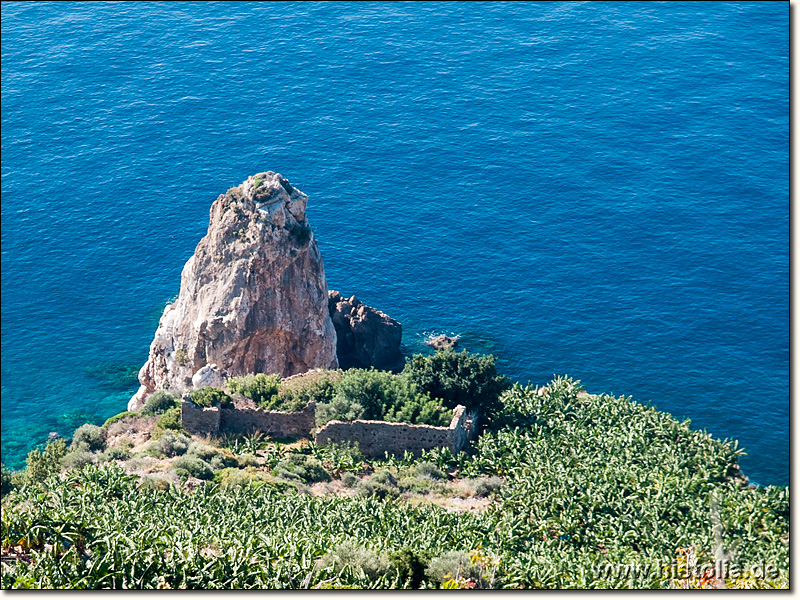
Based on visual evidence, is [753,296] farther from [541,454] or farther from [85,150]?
[85,150]

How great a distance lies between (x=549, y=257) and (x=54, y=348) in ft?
152

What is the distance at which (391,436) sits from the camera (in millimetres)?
58062

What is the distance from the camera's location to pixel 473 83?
4697 inches

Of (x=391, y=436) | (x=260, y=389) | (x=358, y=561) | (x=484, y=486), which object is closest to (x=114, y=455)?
(x=260, y=389)

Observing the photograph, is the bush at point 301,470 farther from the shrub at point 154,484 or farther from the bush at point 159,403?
the bush at point 159,403

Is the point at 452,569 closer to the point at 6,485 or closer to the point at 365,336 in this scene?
the point at 6,485

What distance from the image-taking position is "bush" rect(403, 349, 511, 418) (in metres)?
61.7

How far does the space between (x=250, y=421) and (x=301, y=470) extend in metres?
7.56

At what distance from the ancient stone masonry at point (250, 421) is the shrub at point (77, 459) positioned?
6.70 m

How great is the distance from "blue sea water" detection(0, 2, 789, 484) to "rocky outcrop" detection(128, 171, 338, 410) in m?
7.98

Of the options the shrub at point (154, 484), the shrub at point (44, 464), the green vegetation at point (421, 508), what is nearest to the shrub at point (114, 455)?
the green vegetation at point (421, 508)

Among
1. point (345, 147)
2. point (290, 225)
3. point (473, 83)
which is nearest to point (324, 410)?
point (290, 225)

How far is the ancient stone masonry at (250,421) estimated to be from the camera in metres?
59.9

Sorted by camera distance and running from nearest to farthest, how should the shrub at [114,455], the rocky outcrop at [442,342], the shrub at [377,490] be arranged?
the shrub at [377,490]
the shrub at [114,455]
the rocky outcrop at [442,342]
